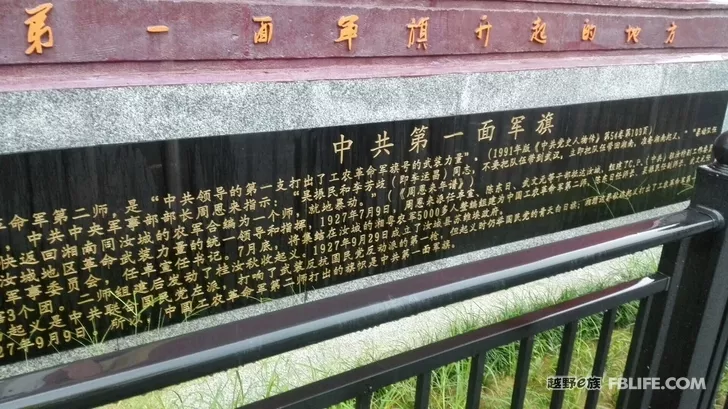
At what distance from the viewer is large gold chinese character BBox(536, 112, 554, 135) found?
3.49m

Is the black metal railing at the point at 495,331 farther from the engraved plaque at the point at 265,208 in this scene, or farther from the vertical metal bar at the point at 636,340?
the engraved plaque at the point at 265,208

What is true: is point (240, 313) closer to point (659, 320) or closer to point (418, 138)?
point (418, 138)

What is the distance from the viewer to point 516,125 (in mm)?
3385

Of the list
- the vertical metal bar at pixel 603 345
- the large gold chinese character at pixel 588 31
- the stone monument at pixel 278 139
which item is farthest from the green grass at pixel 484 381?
the large gold chinese character at pixel 588 31

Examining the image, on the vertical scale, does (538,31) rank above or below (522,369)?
above

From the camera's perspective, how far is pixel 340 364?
278 cm

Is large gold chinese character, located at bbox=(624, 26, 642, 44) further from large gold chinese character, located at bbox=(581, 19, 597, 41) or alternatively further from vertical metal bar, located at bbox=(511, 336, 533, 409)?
vertical metal bar, located at bbox=(511, 336, 533, 409)

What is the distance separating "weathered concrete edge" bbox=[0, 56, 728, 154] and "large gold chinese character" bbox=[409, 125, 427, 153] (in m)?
0.07

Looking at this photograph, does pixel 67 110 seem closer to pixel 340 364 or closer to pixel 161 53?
pixel 161 53

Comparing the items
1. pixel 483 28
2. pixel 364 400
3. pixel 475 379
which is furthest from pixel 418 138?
pixel 364 400

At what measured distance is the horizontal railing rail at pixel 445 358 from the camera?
0.84 metres

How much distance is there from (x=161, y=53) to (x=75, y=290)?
3.31 ft

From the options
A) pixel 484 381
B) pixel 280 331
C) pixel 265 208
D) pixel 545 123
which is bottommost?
pixel 484 381

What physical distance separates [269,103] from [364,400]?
1.84 metres
